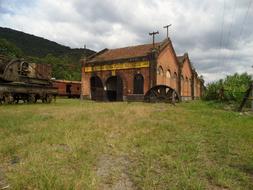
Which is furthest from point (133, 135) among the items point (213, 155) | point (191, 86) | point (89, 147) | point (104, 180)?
point (191, 86)

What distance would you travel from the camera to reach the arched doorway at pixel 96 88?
28.5 m

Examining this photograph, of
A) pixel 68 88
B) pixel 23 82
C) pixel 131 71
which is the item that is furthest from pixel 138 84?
pixel 68 88

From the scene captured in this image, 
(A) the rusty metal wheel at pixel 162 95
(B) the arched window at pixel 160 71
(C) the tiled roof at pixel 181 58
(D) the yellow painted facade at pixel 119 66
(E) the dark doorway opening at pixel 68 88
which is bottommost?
(A) the rusty metal wheel at pixel 162 95

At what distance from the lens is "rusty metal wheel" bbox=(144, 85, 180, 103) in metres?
19.5

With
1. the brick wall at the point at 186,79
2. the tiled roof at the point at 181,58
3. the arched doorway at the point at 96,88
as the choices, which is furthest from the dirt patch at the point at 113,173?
the brick wall at the point at 186,79

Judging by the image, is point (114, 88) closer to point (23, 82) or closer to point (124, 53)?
point (124, 53)

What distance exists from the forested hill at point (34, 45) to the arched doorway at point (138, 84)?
8363cm

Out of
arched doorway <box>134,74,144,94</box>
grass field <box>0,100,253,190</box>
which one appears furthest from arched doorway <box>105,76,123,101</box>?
grass field <box>0,100,253,190</box>

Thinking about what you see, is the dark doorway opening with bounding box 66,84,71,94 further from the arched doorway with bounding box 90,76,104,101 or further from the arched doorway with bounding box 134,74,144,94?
the arched doorway with bounding box 134,74,144,94

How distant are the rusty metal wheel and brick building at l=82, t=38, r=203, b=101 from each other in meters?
4.30

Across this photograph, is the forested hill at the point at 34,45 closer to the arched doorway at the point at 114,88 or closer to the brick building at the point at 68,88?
the brick building at the point at 68,88

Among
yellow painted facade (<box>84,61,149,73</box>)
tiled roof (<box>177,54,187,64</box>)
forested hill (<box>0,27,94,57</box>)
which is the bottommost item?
yellow painted facade (<box>84,61,149,73</box>)

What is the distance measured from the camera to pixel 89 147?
15.4 feet

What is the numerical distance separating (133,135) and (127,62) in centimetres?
2082
